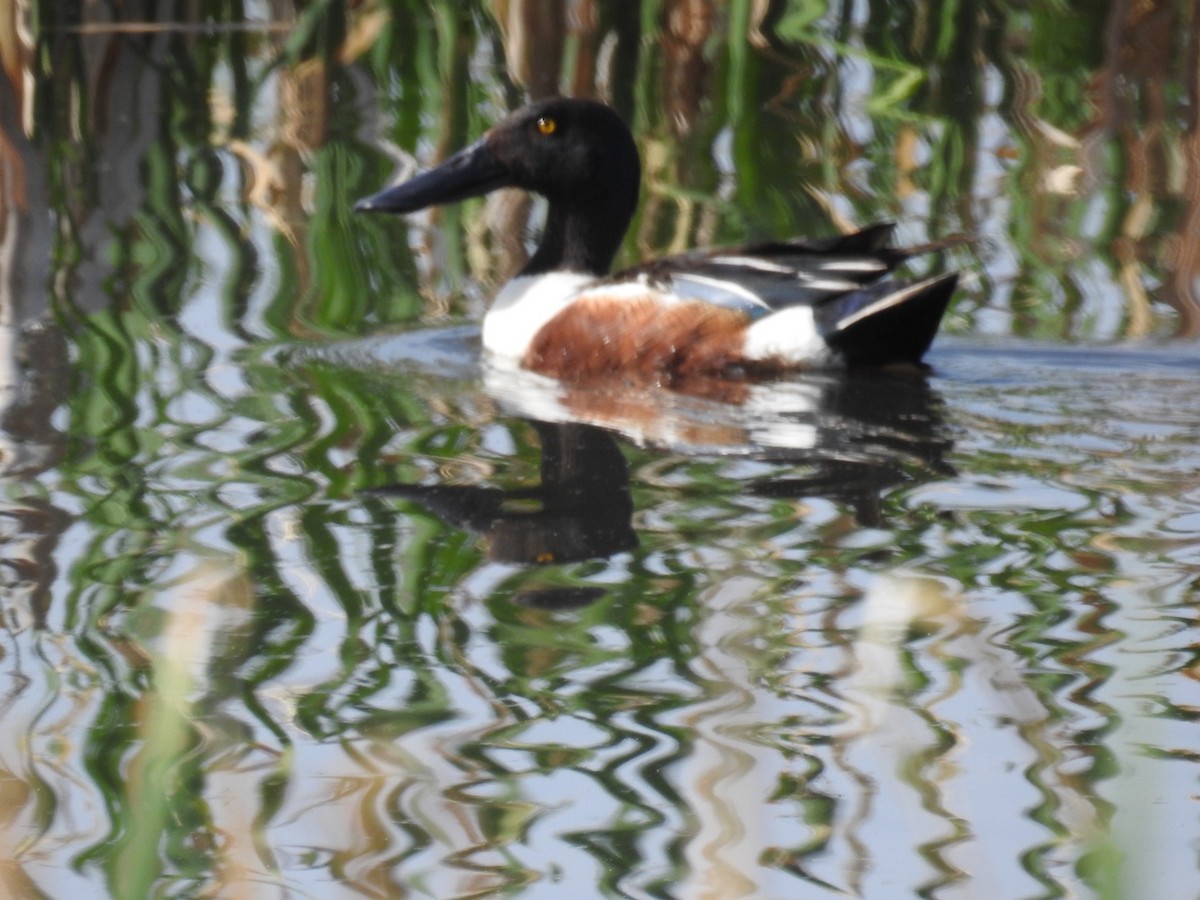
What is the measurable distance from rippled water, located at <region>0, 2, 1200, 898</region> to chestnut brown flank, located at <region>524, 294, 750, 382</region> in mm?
207

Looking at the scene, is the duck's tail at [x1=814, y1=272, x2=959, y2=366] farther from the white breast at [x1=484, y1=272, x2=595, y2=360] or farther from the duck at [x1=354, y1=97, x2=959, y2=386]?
the white breast at [x1=484, y1=272, x2=595, y2=360]

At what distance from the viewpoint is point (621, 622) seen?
3701 mm

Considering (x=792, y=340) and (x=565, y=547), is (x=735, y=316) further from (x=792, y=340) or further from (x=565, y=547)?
(x=565, y=547)

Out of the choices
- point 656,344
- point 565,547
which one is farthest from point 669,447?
point 656,344

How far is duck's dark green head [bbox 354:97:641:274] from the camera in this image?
21.9 ft

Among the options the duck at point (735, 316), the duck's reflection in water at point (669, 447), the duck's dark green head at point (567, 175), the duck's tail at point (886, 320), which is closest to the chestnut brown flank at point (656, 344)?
the duck at point (735, 316)

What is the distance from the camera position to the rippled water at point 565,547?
292 cm

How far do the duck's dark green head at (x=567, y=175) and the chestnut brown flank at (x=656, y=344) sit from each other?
64 centimetres

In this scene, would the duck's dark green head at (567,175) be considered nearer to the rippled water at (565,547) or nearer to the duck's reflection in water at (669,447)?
the rippled water at (565,547)

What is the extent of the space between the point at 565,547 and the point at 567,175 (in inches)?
108

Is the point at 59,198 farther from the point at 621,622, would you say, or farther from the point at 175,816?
the point at 175,816

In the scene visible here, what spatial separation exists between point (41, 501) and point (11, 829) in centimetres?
152

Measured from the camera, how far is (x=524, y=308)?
619 cm

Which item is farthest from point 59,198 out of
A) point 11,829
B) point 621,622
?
point 11,829
